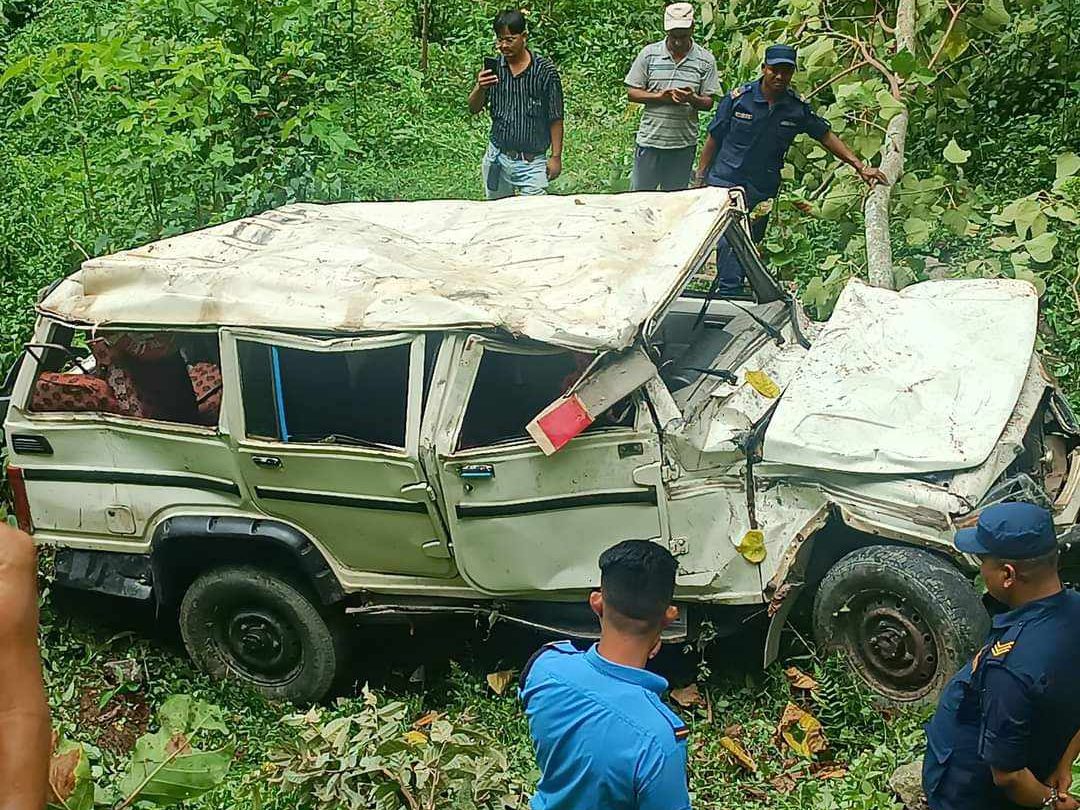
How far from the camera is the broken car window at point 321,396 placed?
5121 millimetres

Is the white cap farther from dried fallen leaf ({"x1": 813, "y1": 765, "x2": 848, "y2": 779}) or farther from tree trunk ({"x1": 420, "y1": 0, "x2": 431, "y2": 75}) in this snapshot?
dried fallen leaf ({"x1": 813, "y1": 765, "x2": 848, "y2": 779})

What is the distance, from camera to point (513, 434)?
202 inches

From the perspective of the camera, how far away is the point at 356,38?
12.1 m

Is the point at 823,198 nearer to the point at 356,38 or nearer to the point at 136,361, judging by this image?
the point at 136,361

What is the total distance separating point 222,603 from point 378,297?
1.60 meters

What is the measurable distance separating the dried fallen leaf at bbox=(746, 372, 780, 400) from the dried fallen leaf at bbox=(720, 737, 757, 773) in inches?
53.1

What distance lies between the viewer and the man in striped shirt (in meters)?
8.45

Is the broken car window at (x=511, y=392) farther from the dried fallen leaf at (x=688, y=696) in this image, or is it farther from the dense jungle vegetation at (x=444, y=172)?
the dried fallen leaf at (x=688, y=696)

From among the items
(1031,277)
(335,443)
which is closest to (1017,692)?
(335,443)

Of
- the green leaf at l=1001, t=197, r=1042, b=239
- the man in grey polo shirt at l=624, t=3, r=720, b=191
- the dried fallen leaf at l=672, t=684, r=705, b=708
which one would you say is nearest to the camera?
the dried fallen leaf at l=672, t=684, r=705, b=708

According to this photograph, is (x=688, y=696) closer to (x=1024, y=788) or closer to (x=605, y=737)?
(x=1024, y=788)

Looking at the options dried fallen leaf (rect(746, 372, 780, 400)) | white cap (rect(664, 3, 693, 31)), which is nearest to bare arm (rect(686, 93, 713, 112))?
white cap (rect(664, 3, 693, 31))

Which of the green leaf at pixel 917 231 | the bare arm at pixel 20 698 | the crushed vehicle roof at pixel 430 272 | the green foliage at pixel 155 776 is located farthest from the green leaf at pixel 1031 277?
the bare arm at pixel 20 698

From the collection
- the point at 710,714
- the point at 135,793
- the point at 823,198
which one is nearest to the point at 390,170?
the point at 823,198
